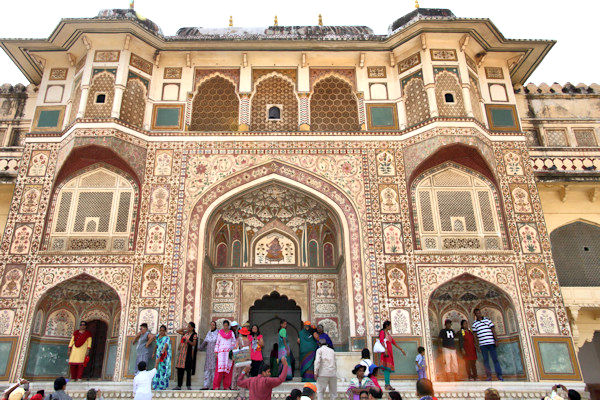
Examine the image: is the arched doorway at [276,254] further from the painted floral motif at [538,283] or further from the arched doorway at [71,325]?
the painted floral motif at [538,283]

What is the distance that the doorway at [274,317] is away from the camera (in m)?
12.4

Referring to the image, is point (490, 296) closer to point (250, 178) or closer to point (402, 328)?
point (402, 328)

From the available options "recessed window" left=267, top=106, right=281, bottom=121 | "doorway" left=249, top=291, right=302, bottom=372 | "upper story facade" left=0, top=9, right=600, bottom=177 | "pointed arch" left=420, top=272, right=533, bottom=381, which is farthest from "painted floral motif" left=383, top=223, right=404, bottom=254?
"recessed window" left=267, top=106, right=281, bottom=121

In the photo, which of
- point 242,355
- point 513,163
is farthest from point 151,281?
point 513,163

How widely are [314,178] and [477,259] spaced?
12.8 feet

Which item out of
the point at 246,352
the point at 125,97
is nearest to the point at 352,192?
the point at 246,352

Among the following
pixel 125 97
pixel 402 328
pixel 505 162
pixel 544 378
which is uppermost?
pixel 125 97

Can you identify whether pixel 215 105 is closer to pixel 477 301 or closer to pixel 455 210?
pixel 455 210

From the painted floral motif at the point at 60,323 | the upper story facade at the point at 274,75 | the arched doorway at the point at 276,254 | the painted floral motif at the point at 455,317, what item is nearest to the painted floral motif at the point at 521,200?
the upper story facade at the point at 274,75

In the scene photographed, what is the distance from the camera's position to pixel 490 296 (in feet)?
37.3

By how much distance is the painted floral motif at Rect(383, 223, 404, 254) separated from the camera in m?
11.1

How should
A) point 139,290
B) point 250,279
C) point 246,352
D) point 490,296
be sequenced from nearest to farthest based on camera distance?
point 246,352 < point 139,290 < point 490,296 < point 250,279

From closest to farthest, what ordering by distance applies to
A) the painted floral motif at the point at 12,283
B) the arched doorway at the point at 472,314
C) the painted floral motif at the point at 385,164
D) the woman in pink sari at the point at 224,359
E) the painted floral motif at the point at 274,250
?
1. the woman in pink sari at the point at 224,359
2. the painted floral motif at the point at 12,283
3. the arched doorway at the point at 472,314
4. the painted floral motif at the point at 385,164
5. the painted floral motif at the point at 274,250

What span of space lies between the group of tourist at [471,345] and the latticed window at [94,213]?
272 inches
